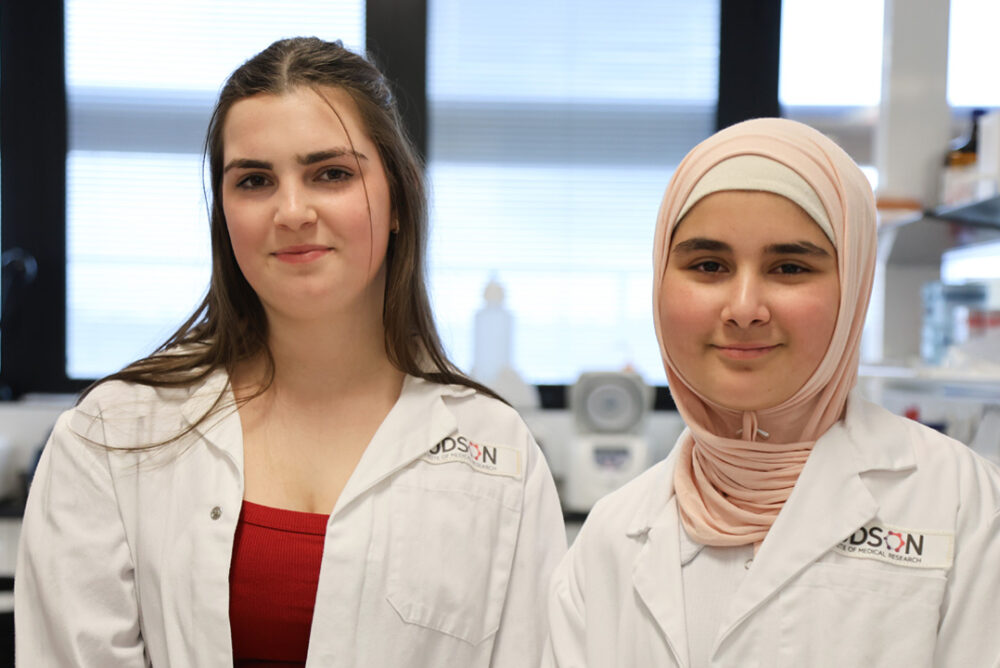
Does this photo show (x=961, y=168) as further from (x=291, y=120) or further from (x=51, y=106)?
(x=51, y=106)

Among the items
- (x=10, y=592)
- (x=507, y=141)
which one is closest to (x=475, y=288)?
(x=507, y=141)

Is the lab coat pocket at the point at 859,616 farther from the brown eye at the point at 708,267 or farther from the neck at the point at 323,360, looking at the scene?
the neck at the point at 323,360

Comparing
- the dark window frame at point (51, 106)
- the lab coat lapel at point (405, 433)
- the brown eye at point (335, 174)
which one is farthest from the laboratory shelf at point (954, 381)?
the dark window frame at point (51, 106)

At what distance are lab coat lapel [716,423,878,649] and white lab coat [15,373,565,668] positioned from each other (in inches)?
19.0

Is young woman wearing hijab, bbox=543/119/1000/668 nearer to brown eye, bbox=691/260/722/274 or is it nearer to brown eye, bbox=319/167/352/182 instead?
brown eye, bbox=691/260/722/274

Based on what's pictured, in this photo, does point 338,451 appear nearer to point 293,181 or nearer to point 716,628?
point 293,181

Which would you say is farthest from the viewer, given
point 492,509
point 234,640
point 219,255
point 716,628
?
point 219,255

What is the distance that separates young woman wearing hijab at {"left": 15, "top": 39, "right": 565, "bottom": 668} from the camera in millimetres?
1287

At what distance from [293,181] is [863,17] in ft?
9.87

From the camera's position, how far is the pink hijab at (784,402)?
3.12ft

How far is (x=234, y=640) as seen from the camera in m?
1.29

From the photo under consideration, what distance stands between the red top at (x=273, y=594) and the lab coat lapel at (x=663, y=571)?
0.51 metres

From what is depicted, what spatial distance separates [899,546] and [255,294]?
1085 millimetres

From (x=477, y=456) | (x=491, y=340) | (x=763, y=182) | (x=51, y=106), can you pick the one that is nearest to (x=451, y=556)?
(x=477, y=456)
